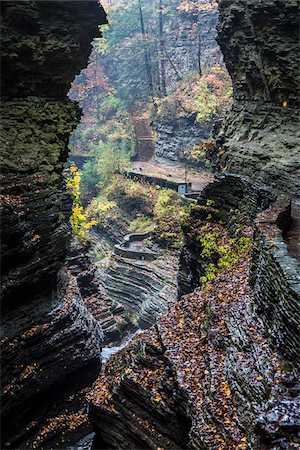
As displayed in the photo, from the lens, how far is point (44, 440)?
11.6 meters

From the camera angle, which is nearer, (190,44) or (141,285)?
(141,285)

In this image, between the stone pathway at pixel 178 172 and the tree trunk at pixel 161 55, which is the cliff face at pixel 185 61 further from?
the stone pathway at pixel 178 172

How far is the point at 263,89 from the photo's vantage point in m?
17.3

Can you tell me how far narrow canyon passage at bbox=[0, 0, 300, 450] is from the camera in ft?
24.6

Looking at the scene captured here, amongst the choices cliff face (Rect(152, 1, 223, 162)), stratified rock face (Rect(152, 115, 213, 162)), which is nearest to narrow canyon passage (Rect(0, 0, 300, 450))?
stratified rock face (Rect(152, 115, 213, 162))

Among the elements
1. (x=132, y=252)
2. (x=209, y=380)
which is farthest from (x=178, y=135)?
(x=209, y=380)

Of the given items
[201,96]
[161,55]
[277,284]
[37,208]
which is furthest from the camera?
[161,55]

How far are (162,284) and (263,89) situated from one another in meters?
12.8

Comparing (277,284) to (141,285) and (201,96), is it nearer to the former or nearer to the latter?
(141,285)

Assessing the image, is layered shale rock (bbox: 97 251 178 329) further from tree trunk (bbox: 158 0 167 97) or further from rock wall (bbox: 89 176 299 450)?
tree trunk (bbox: 158 0 167 97)

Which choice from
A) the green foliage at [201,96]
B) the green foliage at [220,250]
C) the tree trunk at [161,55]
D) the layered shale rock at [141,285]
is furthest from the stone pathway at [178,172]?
the green foliage at [220,250]

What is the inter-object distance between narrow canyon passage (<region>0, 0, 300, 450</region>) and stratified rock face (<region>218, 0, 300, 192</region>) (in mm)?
60

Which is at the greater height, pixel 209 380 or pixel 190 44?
pixel 190 44

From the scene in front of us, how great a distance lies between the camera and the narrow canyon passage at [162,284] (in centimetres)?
750
